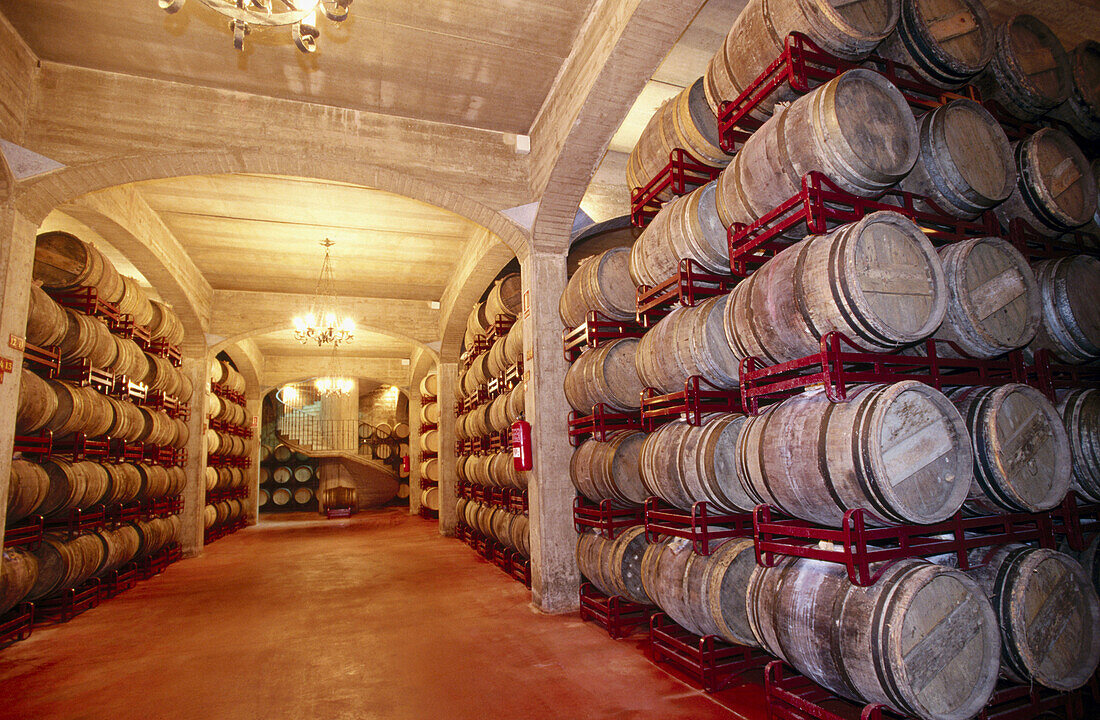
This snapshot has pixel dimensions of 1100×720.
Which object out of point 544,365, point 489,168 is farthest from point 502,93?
point 544,365

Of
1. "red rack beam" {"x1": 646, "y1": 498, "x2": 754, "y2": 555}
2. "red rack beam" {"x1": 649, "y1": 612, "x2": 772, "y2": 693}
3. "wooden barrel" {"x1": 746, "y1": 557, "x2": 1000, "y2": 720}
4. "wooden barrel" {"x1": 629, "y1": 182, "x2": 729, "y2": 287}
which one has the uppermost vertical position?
"wooden barrel" {"x1": 629, "y1": 182, "x2": 729, "y2": 287}

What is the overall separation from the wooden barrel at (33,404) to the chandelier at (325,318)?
4853mm

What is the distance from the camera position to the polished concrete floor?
12.7 feet

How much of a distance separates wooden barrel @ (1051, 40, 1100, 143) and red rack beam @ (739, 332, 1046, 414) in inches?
75.6

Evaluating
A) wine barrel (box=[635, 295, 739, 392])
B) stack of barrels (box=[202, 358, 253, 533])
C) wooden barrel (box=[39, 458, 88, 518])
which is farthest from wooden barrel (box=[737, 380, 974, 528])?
stack of barrels (box=[202, 358, 253, 533])

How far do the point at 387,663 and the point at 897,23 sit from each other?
18.4 feet

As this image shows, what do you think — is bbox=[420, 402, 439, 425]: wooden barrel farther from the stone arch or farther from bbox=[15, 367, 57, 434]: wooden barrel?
bbox=[15, 367, 57, 434]: wooden barrel

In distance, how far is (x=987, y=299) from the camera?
3.19m

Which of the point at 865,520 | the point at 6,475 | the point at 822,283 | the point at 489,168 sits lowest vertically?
the point at 865,520

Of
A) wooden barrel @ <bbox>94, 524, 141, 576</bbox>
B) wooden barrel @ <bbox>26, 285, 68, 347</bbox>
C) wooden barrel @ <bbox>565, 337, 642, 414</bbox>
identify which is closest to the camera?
wooden barrel @ <bbox>565, 337, 642, 414</bbox>

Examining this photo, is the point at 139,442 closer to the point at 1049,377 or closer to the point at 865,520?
the point at 865,520

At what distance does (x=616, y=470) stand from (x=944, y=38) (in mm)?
3770

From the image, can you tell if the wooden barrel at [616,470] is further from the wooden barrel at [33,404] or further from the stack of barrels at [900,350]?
the wooden barrel at [33,404]

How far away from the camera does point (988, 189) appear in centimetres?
336
